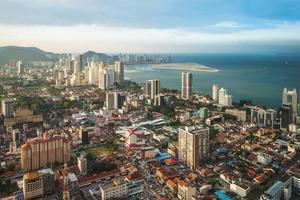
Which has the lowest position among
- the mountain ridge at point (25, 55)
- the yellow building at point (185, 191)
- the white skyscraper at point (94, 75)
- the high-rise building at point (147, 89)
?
the yellow building at point (185, 191)

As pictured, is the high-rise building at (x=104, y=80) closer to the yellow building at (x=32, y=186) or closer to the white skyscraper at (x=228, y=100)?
the white skyscraper at (x=228, y=100)

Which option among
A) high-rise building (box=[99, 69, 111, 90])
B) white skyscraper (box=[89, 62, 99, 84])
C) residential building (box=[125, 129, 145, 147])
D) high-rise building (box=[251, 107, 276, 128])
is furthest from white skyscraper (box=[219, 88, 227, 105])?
white skyscraper (box=[89, 62, 99, 84])

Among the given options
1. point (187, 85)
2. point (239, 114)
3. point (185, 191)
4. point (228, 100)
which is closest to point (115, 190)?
point (185, 191)

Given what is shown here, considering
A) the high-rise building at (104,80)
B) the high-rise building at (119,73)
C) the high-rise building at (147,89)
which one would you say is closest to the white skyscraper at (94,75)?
the high-rise building at (119,73)

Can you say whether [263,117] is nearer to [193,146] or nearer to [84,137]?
[193,146]

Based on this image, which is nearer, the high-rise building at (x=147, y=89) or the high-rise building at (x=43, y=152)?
the high-rise building at (x=43, y=152)

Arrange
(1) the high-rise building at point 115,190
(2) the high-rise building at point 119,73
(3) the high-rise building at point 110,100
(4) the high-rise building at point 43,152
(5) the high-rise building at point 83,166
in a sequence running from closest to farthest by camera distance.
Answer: (1) the high-rise building at point 115,190
(5) the high-rise building at point 83,166
(4) the high-rise building at point 43,152
(3) the high-rise building at point 110,100
(2) the high-rise building at point 119,73
